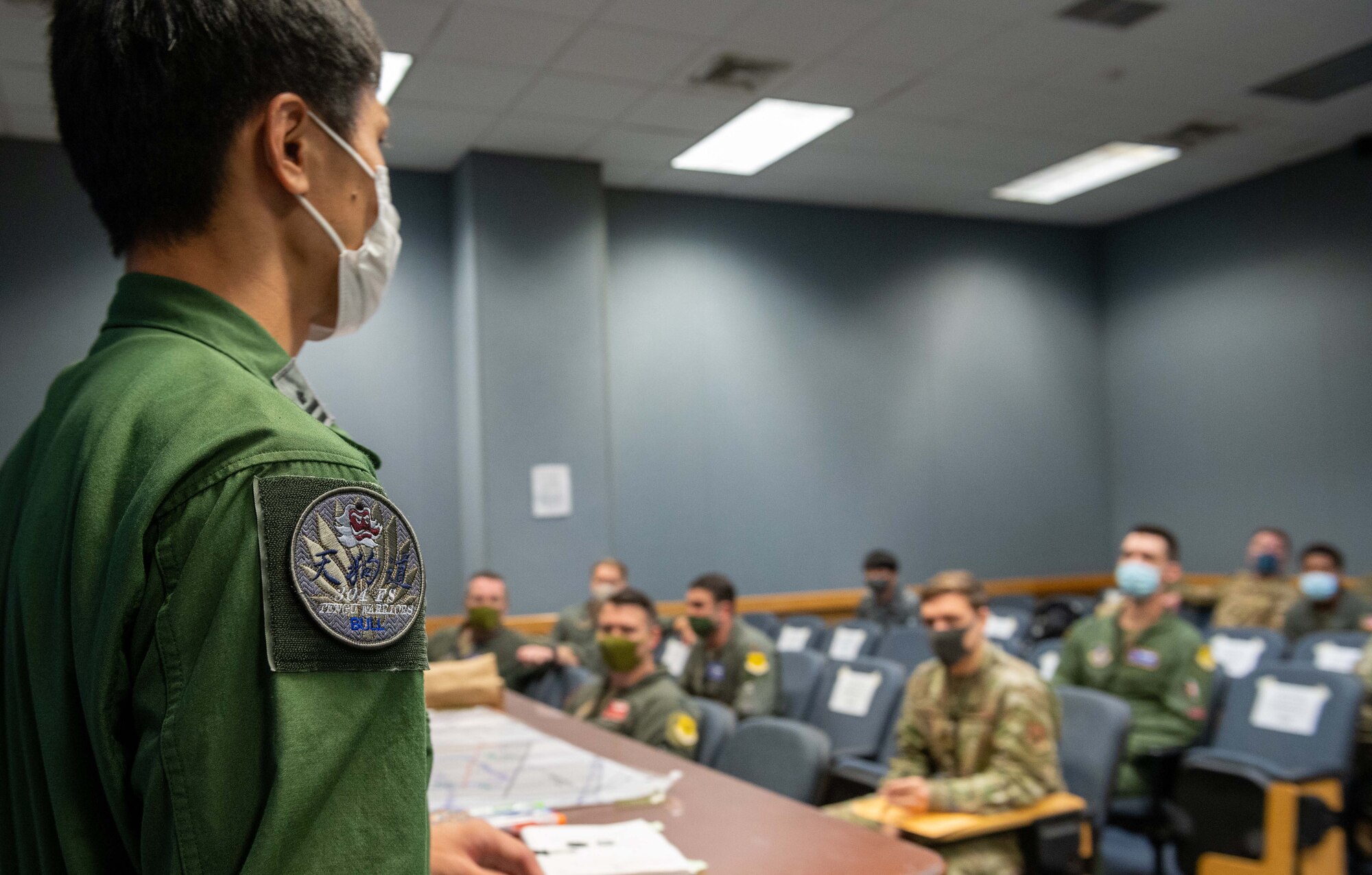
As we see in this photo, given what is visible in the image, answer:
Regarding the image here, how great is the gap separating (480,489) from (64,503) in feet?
20.8

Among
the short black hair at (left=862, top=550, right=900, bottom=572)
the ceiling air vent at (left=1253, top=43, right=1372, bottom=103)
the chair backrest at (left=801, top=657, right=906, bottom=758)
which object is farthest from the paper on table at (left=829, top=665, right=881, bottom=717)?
the ceiling air vent at (left=1253, top=43, right=1372, bottom=103)

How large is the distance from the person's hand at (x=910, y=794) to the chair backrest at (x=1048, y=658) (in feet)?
7.15

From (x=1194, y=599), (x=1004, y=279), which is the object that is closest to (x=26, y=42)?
(x=1004, y=279)

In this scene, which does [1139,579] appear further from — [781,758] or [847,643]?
[781,758]

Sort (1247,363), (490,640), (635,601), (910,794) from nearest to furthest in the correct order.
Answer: (910,794)
(635,601)
(490,640)
(1247,363)

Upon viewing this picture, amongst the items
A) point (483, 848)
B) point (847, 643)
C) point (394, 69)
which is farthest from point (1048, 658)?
point (483, 848)

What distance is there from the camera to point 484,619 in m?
5.54

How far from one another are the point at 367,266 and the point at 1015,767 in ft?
9.04

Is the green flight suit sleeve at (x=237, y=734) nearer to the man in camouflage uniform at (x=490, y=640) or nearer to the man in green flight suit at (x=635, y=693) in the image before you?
the man in green flight suit at (x=635, y=693)

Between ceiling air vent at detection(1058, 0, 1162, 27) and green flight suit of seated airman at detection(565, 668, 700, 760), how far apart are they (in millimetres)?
3784

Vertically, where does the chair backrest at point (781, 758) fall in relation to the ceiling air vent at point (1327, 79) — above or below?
below

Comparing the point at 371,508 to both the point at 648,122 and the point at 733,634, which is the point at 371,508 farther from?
the point at 648,122

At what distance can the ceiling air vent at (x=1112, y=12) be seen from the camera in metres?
5.24

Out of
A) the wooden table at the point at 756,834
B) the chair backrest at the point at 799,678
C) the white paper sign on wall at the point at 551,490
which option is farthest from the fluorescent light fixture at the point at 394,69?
the wooden table at the point at 756,834
